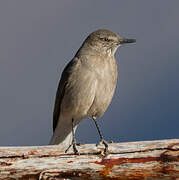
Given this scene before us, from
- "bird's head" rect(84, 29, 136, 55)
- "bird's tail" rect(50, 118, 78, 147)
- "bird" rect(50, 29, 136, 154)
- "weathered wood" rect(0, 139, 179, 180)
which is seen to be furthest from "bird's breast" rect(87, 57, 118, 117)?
"weathered wood" rect(0, 139, 179, 180)

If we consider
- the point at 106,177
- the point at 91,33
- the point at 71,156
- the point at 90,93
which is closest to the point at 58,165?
the point at 71,156

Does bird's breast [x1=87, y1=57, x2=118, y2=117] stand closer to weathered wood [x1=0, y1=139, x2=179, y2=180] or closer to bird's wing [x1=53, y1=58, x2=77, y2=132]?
bird's wing [x1=53, y1=58, x2=77, y2=132]

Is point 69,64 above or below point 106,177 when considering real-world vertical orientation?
above

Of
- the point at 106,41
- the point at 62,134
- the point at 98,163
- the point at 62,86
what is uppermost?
the point at 106,41

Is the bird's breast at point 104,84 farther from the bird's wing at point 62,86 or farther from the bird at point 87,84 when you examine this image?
the bird's wing at point 62,86

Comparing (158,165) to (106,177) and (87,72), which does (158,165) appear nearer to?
(106,177)

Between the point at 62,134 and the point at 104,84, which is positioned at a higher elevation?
the point at 104,84

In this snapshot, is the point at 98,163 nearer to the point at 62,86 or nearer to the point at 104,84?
the point at 104,84

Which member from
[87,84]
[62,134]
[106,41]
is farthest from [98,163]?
[106,41]
